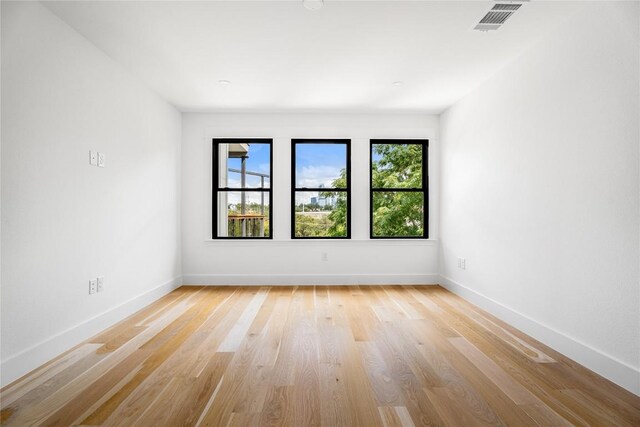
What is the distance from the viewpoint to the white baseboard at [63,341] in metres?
2.09

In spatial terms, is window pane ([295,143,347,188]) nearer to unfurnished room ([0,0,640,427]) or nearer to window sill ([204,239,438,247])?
unfurnished room ([0,0,640,427])

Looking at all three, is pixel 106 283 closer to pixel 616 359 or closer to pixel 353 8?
pixel 353 8

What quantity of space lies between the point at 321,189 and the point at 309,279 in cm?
129

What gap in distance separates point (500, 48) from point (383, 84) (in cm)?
117

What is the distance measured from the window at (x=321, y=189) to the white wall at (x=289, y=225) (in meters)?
0.12

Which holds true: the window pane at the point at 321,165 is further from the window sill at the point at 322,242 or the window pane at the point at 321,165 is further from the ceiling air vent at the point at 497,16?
the ceiling air vent at the point at 497,16

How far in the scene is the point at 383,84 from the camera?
3.77 meters

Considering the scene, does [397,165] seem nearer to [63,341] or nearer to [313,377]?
[313,377]

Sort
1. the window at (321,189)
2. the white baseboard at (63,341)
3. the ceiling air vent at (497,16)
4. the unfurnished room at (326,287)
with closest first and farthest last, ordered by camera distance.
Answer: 1. the unfurnished room at (326,287)
2. the white baseboard at (63,341)
3. the ceiling air vent at (497,16)
4. the window at (321,189)

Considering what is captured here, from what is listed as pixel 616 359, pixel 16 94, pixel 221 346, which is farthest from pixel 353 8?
pixel 616 359

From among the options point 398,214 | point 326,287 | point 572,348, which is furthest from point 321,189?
point 572,348

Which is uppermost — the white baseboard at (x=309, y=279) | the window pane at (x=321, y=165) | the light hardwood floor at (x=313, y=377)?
the window pane at (x=321, y=165)

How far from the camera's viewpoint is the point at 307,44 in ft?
9.50

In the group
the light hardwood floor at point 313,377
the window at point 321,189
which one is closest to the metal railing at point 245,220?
the window at point 321,189
